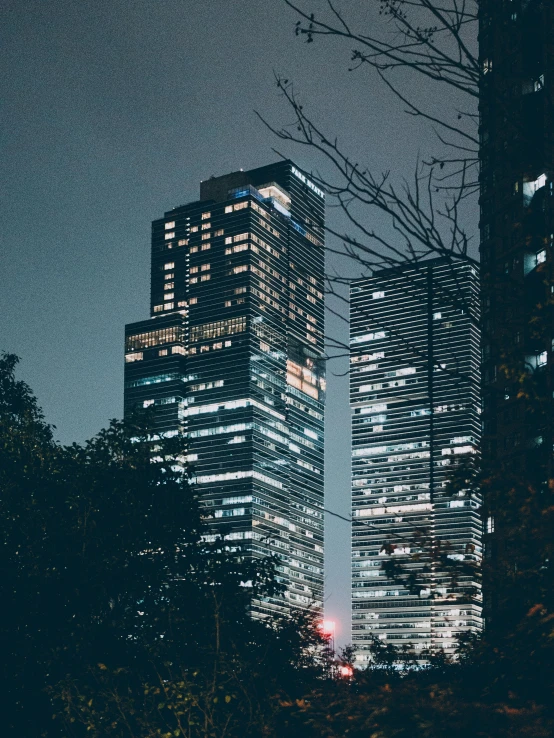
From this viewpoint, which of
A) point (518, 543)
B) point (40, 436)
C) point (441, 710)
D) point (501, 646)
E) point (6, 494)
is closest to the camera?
point (441, 710)

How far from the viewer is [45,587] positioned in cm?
2466

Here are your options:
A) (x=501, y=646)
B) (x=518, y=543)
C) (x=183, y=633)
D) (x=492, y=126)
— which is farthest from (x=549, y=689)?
(x=183, y=633)

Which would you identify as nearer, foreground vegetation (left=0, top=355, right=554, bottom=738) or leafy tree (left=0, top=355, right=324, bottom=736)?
foreground vegetation (left=0, top=355, right=554, bottom=738)

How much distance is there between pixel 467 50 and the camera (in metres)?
9.17

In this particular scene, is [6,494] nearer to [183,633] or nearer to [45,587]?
[45,587]

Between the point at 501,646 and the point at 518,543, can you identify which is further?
the point at 501,646

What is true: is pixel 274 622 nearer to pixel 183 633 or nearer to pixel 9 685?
pixel 183 633

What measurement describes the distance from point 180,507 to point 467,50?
21.0m

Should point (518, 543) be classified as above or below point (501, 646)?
above

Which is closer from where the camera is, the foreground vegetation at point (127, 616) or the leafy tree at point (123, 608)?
the foreground vegetation at point (127, 616)

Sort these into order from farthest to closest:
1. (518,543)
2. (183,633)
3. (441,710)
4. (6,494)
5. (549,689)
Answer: (6,494) → (183,633) → (549,689) → (518,543) → (441,710)

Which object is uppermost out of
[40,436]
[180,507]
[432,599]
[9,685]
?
[40,436]

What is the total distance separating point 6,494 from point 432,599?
18.5m

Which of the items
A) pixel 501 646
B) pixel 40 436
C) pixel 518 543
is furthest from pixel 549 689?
pixel 40 436
